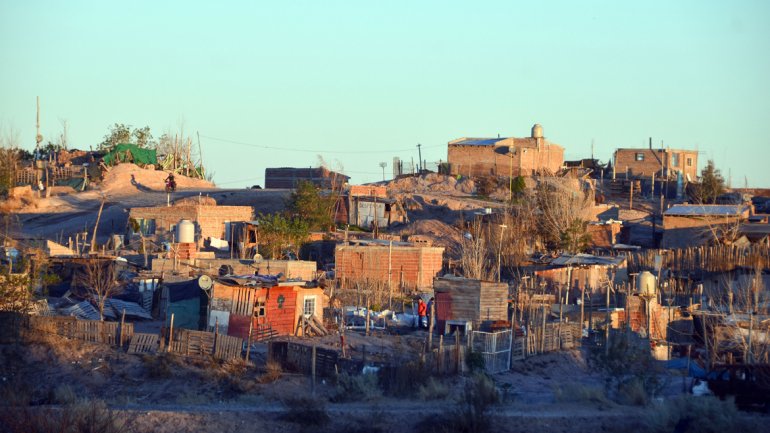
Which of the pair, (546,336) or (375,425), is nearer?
(375,425)

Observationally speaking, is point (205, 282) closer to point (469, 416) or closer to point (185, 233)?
point (185, 233)

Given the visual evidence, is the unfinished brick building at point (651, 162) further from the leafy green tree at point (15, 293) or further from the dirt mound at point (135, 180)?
the leafy green tree at point (15, 293)

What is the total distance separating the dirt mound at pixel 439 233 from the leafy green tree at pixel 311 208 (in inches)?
117

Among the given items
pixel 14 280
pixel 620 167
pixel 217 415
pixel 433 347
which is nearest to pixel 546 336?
pixel 433 347

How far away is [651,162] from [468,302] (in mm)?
31084

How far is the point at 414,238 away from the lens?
40.9 m

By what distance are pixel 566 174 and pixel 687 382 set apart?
31.4m

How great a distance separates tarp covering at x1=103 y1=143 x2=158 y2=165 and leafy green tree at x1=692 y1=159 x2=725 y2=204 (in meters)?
27.6

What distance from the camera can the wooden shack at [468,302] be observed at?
2934 cm

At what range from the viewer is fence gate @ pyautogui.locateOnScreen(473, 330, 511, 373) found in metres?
24.9

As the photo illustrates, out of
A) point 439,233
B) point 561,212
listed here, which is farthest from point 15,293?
point 561,212

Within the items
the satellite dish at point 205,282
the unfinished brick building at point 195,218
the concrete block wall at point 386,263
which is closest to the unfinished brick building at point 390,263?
the concrete block wall at point 386,263

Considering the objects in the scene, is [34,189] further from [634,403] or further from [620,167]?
[634,403]

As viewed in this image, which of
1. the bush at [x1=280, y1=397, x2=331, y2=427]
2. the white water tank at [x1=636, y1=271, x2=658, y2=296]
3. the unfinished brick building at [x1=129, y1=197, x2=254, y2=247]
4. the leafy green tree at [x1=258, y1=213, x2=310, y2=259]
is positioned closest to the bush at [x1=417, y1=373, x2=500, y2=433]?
the bush at [x1=280, y1=397, x2=331, y2=427]
